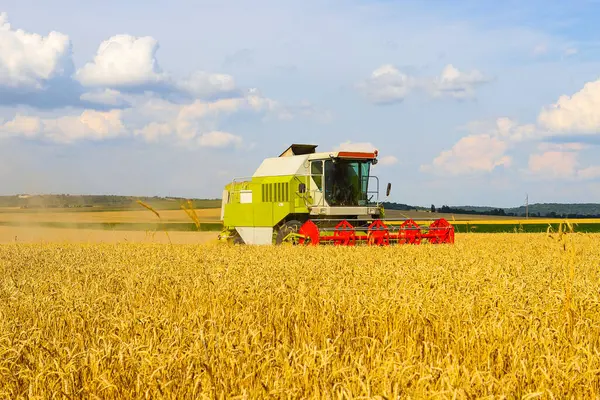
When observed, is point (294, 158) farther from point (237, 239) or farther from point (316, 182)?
point (237, 239)

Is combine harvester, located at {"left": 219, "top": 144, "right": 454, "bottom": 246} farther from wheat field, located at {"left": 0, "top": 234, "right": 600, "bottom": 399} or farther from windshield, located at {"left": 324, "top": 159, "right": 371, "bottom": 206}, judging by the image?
wheat field, located at {"left": 0, "top": 234, "right": 600, "bottom": 399}

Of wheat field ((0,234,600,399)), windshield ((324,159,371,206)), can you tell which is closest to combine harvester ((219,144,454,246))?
windshield ((324,159,371,206))

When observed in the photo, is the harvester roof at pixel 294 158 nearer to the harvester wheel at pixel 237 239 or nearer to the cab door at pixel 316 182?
the cab door at pixel 316 182

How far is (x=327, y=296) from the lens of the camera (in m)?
6.79

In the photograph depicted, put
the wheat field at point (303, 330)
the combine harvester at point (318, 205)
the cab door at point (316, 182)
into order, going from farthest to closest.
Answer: the cab door at point (316, 182), the combine harvester at point (318, 205), the wheat field at point (303, 330)

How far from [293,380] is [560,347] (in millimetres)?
2337

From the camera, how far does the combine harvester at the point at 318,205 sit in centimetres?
1784

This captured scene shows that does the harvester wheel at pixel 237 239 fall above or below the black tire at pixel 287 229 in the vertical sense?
below

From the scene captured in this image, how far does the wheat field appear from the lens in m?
3.46

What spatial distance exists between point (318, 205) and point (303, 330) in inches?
545

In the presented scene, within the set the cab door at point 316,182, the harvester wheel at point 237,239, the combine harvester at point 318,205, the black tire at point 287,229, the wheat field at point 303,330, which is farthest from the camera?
the harvester wheel at point 237,239

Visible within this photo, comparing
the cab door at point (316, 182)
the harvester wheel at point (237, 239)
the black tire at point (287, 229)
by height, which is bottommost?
the harvester wheel at point (237, 239)

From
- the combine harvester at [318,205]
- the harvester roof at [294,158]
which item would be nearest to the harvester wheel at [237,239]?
the combine harvester at [318,205]

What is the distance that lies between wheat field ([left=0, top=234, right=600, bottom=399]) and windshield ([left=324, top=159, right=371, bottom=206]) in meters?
7.76
